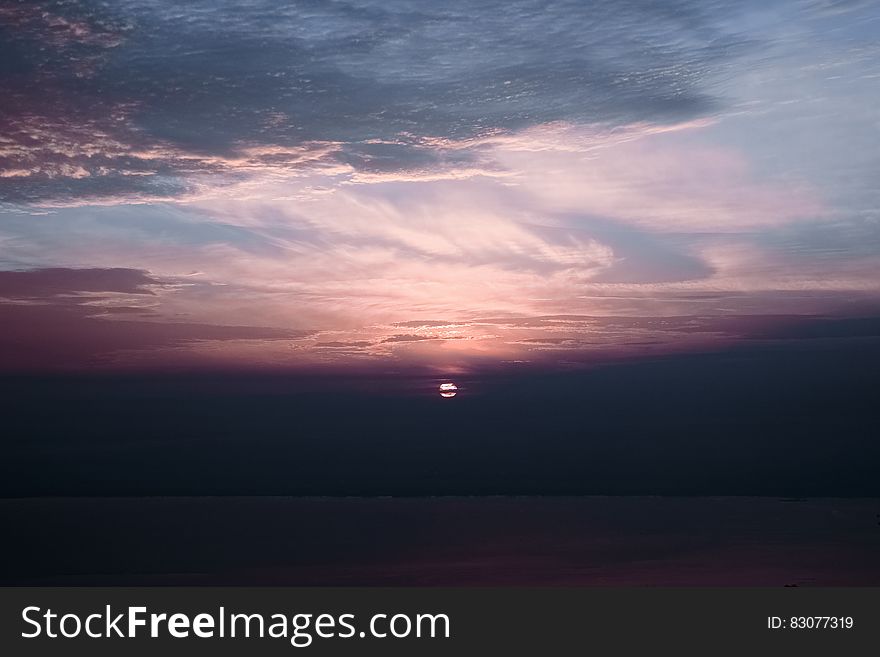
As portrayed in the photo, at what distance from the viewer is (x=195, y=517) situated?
479 feet

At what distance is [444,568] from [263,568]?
16037 millimetres

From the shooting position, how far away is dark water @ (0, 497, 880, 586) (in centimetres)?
6662

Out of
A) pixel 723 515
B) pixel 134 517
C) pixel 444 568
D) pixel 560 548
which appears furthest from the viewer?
pixel 134 517

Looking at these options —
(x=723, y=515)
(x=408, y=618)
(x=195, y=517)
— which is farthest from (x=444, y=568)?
(x=195, y=517)

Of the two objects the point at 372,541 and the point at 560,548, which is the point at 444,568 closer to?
the point at 560,548

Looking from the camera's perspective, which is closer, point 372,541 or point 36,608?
point 36,608

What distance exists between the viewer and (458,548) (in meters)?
86.7

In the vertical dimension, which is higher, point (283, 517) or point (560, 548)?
point (283, 517)

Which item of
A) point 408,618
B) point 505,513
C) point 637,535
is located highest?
point 505,513

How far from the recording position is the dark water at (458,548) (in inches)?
2623

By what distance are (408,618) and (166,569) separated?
179 feet

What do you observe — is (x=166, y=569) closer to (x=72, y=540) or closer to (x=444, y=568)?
(x=444, y=568)

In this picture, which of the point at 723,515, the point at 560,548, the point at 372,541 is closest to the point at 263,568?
the point at 372,541

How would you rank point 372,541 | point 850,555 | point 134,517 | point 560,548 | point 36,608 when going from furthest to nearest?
point 134,517 < point 372,541 < point 560,548 < point 850,555 < point 36,608
